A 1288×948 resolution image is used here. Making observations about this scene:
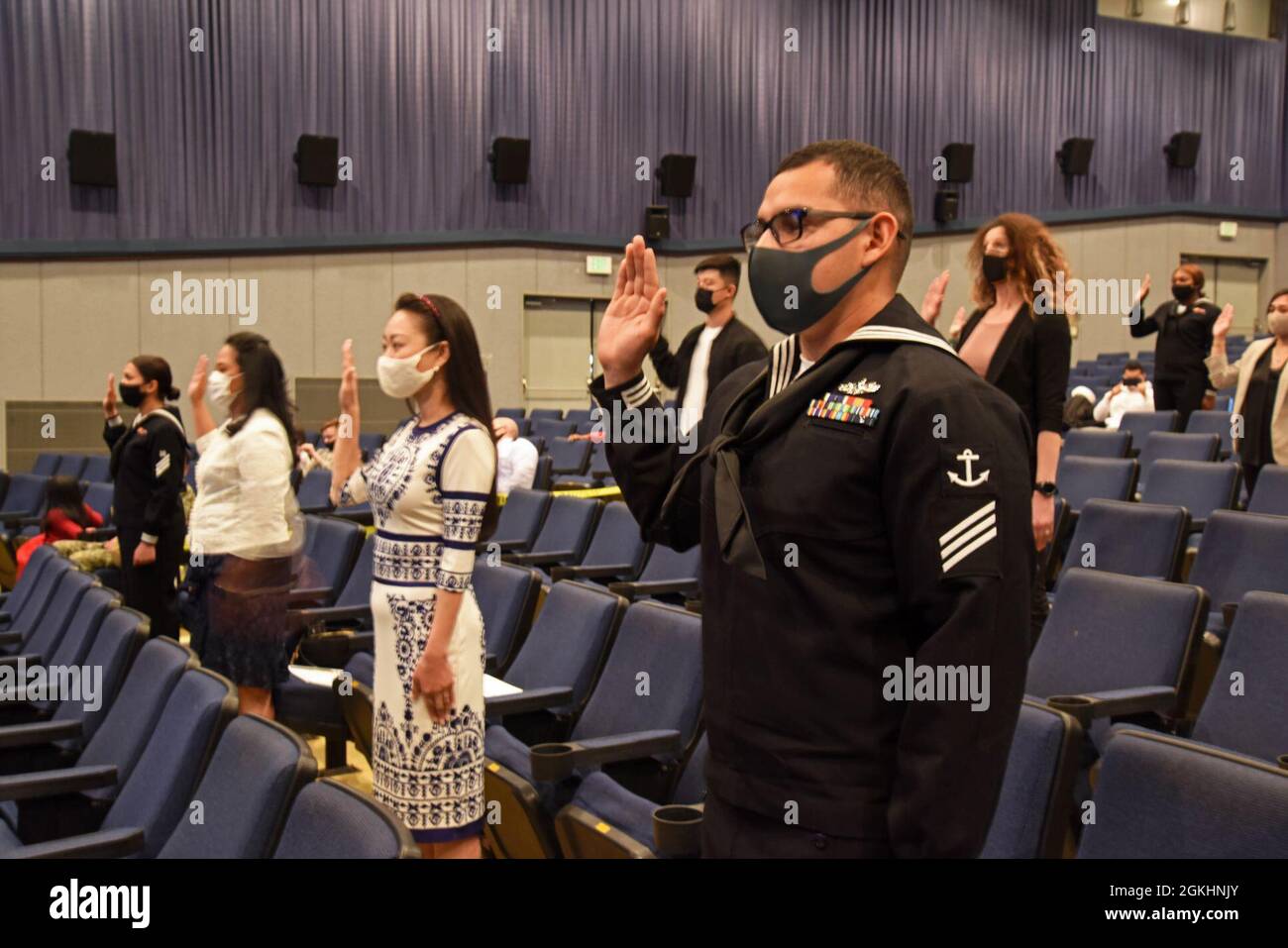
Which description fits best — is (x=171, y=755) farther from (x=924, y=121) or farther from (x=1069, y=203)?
(x=1069, y=203)

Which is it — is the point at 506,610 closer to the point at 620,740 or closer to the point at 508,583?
the point at 508,583

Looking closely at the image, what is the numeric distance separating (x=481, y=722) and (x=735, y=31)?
12.1 m

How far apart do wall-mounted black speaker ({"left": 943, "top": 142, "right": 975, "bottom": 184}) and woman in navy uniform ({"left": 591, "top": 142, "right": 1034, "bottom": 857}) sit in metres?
13.2

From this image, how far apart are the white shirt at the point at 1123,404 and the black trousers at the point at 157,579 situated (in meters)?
6.54

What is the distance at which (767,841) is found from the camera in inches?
52.9

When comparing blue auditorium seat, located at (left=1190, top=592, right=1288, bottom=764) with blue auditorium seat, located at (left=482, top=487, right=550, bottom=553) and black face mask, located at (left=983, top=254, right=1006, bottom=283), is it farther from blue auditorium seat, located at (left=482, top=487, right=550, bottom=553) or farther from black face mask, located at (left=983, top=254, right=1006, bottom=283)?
blue auditorium seat, located at (left=482, top=487, right=550, bottom=553)

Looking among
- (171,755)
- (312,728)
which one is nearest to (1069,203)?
(312,728)

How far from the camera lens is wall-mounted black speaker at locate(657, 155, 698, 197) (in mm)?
12609

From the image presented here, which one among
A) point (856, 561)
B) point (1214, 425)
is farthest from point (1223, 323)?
point (856, 561)

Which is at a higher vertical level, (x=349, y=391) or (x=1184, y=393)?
(x=349, y=391)

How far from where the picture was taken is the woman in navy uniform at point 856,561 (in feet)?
4.06

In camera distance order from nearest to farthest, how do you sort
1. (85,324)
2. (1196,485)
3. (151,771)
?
(151,771)
(1196,485)
(85,324)

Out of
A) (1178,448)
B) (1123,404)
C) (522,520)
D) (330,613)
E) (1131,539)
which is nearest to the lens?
(1131,539)

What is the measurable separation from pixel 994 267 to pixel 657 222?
9.96 metres
